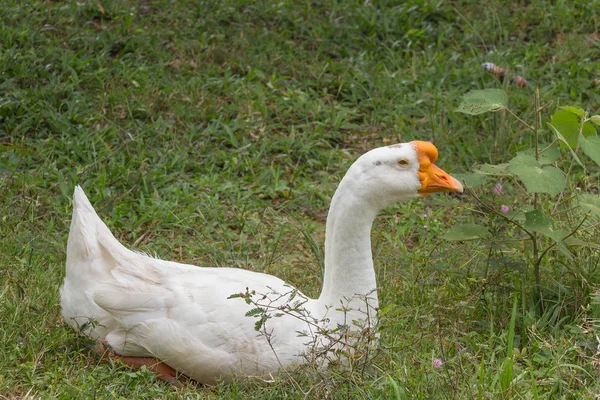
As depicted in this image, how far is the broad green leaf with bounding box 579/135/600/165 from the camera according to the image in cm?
402

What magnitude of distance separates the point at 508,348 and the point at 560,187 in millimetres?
717

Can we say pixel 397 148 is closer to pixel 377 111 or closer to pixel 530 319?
pixel 530 319

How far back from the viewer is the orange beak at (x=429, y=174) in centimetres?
418

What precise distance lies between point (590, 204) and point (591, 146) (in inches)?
11.5

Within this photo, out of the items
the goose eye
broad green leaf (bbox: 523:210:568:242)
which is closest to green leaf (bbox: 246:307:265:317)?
the goose eye

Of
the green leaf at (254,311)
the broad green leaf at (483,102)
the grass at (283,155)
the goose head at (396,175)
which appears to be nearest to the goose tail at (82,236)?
the grass at (283,155)

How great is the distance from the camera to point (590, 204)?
4215 millimetres

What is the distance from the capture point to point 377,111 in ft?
23.0

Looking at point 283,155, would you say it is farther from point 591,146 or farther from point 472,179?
point 591,146

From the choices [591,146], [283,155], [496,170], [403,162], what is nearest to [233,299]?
[403,162]

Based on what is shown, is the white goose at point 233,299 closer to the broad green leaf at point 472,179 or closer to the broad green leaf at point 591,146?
the broad green leaf at point 472,179

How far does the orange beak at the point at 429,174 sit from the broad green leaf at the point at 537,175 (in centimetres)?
29

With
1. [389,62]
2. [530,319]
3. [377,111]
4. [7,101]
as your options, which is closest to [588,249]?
[530,319]

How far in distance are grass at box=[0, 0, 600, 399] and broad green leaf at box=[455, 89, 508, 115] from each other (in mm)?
548
